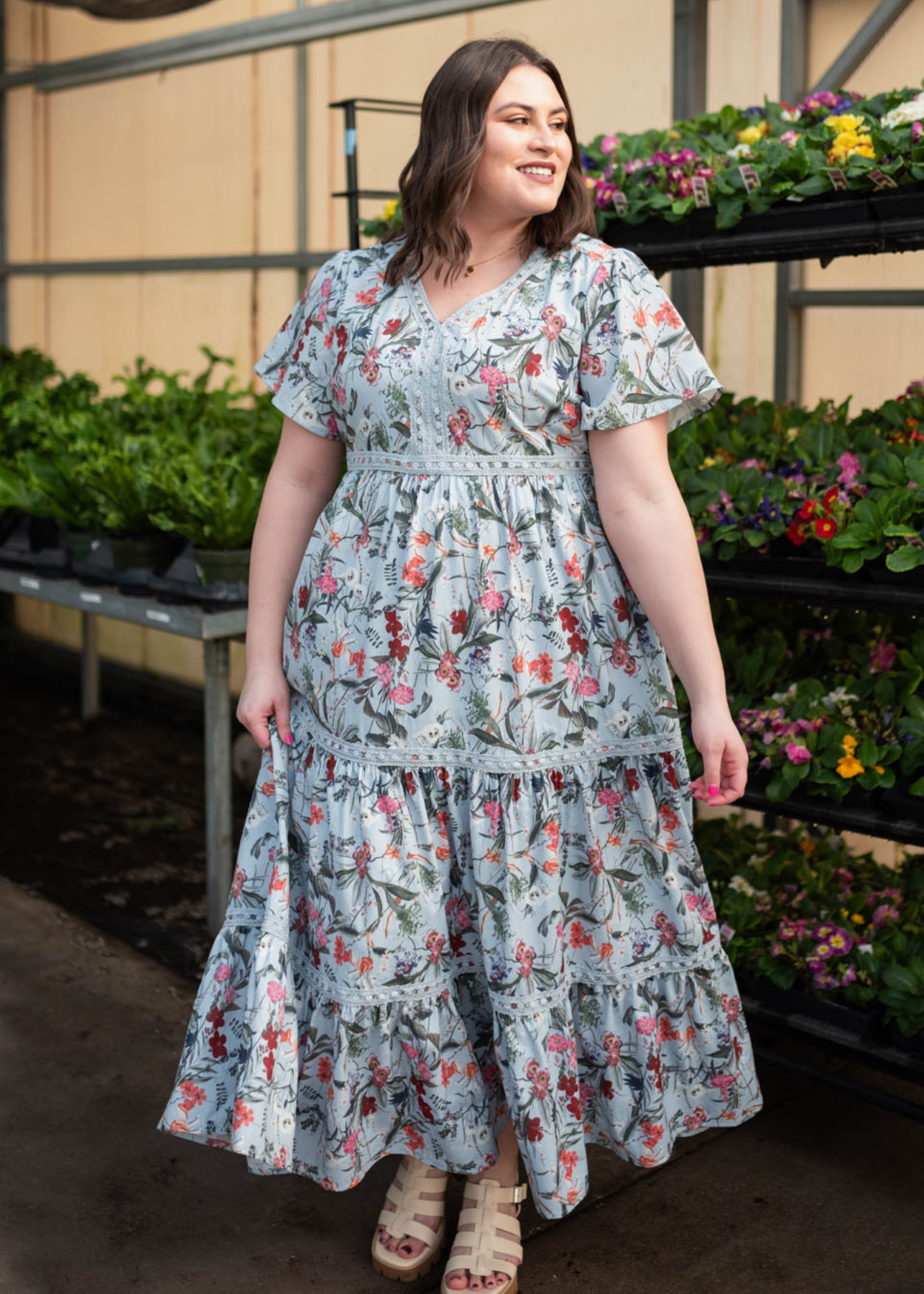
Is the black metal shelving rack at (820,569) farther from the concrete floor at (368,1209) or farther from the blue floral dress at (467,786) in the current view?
the blue floral dress at (467,786)

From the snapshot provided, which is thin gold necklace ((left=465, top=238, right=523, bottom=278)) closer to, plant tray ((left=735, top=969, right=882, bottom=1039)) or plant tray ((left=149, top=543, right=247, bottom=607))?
plant tray ((left=735, top=969, right=882, bottom=1039))

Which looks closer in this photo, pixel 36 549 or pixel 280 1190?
pixel 280 1190

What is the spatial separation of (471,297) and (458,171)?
15cm

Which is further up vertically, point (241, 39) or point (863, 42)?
point (241, 39)

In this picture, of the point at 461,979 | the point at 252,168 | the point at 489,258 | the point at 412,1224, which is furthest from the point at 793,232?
the point at 252,168

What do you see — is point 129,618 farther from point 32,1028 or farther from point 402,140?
point 402,140

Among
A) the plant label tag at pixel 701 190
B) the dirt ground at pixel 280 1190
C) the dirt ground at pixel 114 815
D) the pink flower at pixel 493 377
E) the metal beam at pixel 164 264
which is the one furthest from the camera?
the metal beam at pixel 164 264

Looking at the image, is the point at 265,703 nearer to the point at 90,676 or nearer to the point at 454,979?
the point at 454,979

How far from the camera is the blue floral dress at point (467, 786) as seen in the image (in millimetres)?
1744

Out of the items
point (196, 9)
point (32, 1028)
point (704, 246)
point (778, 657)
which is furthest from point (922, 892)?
point (196, 9)

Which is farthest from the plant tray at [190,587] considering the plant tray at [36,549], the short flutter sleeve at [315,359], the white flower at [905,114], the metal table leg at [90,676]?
the metal table leg at [90,676]

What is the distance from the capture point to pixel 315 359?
185 centimetres

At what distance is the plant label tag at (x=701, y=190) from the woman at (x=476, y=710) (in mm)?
512

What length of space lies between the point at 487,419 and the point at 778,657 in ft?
3.31
